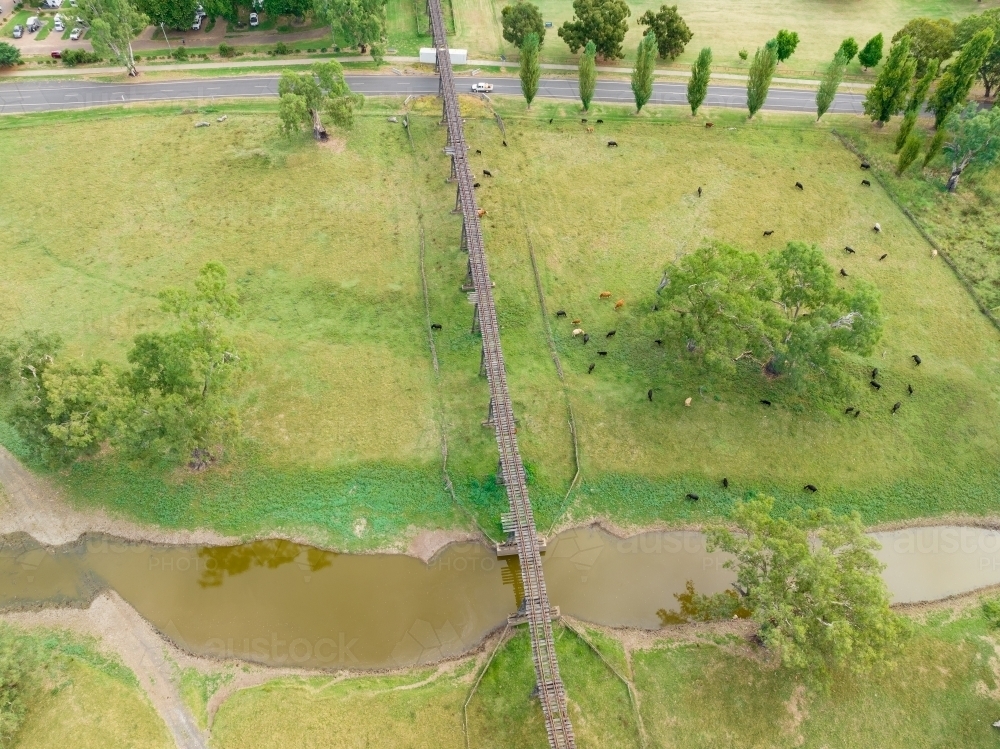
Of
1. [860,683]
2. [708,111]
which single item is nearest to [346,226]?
[708,111]

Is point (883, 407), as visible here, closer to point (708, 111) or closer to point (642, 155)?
point (642, 155)

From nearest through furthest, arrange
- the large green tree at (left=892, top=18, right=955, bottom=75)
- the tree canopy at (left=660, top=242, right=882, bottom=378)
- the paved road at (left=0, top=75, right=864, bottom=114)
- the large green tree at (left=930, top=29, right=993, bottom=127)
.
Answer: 1. the tree canopy at (left=660, top=242, right=882, bottom=378)
2. the large green tree at (left=930, top=29, right=993, bottom=127)
3. the large green tree at (left=892, top=18, right=955, bottom=75)
4. the paved road at (left=0, top=75, right=864, bottom=114)

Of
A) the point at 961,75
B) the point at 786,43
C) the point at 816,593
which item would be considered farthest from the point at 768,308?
the point at 786,43

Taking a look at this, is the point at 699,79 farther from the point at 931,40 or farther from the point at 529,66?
the point at 931,40

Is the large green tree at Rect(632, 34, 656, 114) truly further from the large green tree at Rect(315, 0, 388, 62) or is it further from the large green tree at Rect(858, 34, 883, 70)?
the large green tree at Rect(858, 34, 883, 70)

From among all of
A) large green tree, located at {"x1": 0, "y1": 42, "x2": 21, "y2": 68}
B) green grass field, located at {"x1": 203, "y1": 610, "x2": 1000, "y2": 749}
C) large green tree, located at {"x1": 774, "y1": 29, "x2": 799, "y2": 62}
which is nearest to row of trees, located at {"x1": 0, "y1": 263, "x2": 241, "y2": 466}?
green grass field, located at {"x1": 203, "y1": 610, "x2": 1000, "y2": 749}

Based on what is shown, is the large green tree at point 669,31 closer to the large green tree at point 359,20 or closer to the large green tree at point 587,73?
the large green tree at point 587,73
